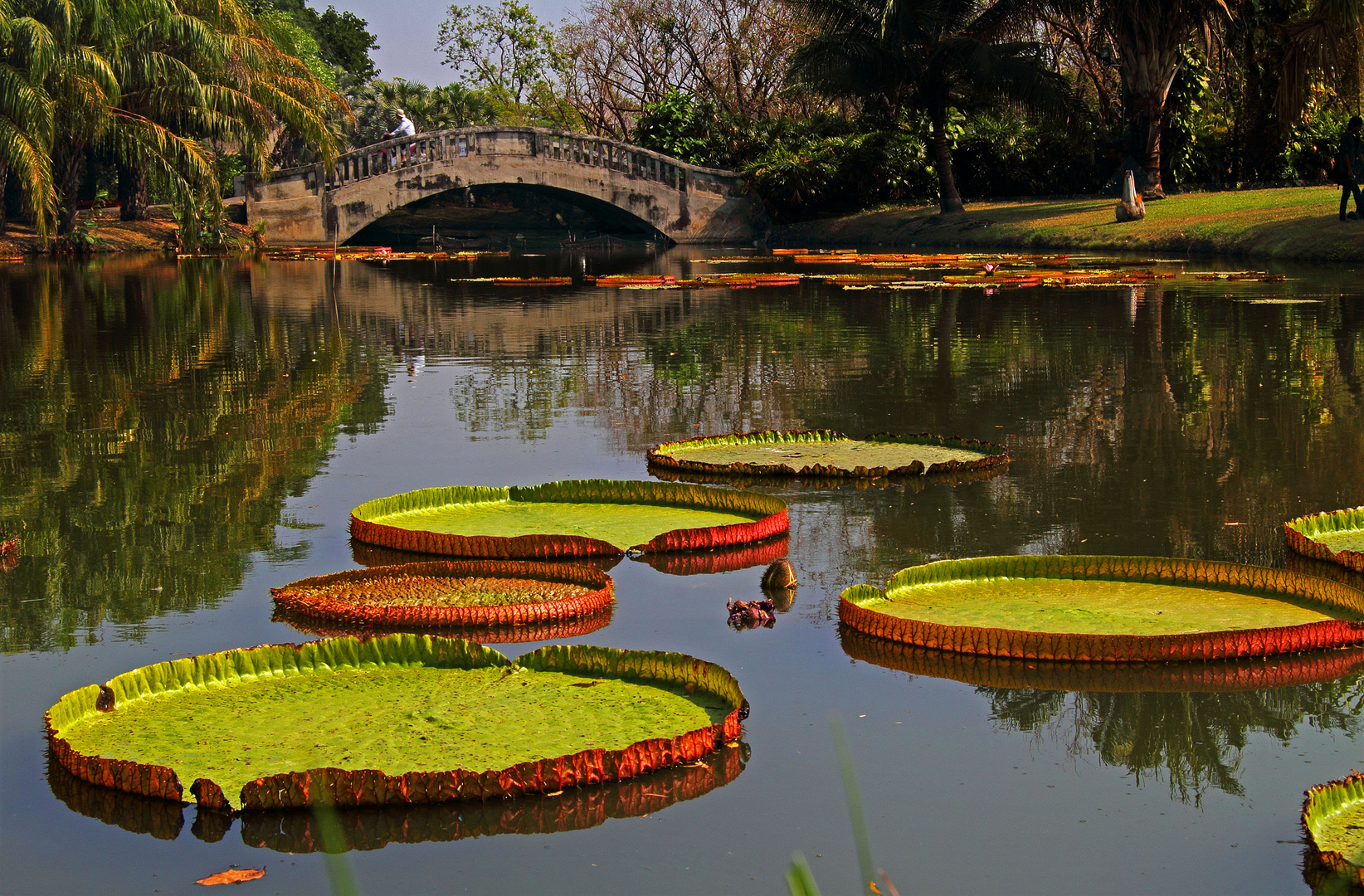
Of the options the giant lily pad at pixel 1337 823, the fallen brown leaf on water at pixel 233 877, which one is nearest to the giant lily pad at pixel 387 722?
the fallen brown leaf on water at pixel 233 877

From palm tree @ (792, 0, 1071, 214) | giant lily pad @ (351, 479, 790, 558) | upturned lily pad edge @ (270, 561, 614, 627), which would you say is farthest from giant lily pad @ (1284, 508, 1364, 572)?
palm tree @ (792, 0, 1071, 214)

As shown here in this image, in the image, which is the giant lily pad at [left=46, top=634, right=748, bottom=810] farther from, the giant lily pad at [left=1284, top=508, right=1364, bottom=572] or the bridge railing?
the bridge railing

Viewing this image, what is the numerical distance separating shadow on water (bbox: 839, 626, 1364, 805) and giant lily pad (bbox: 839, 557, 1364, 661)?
0.17 feet

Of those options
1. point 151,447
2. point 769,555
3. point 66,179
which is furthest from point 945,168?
point 769,555

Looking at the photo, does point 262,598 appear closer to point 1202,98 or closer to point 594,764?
point 594,764

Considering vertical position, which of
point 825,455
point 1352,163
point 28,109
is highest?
point 28,109

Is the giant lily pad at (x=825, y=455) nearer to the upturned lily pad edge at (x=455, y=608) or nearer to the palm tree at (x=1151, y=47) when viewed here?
the upturned lily pad edge at (x=455, y=608)

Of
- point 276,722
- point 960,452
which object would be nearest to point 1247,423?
point 960,452

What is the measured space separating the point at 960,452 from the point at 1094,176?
34112mm

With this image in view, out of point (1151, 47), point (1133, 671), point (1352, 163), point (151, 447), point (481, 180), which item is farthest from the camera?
point (481, 180)

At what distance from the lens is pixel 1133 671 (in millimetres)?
4430

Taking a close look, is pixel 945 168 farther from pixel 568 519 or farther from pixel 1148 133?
pixel 568 519

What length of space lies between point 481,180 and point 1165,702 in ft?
134

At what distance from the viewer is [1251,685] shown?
14.2 ft
